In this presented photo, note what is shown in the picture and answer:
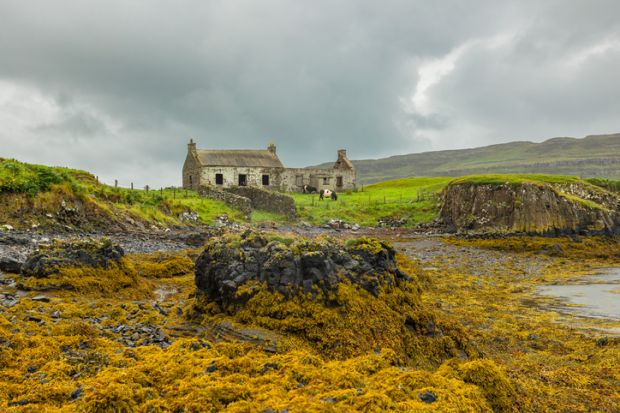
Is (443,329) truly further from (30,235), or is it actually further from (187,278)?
(30,235)

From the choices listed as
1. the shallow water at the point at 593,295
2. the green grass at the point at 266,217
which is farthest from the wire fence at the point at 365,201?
the shallow water at the point at 593,295

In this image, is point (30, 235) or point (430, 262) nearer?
point (30, 235)

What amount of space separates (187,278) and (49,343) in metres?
8.61

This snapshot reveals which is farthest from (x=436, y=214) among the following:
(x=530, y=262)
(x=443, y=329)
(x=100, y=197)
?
(x=443, y=329)

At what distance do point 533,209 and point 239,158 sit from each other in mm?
35795

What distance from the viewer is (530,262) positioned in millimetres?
25891

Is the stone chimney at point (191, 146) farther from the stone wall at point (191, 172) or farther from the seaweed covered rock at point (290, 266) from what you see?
the seaweed covered rock at point (290, 266)

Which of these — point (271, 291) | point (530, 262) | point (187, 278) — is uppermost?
point (271, 291)

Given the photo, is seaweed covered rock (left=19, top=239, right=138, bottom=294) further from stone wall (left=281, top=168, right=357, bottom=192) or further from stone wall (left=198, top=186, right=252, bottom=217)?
stone wall (left=281, top=168, right=357, bottom=192)

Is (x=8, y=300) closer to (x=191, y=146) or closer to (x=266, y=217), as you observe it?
(x=266, y=217)

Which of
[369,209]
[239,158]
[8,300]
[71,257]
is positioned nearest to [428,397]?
[8,300]

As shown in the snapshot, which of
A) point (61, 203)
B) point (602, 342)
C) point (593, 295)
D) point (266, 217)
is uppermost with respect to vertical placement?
point (61, 203)

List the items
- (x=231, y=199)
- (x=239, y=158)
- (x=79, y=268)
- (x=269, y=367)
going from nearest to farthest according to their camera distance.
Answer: (x=269, y=367) < (x=79, y=268) < (x=231, y=199) < (x=239, y=158)

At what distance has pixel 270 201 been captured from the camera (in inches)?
1795
